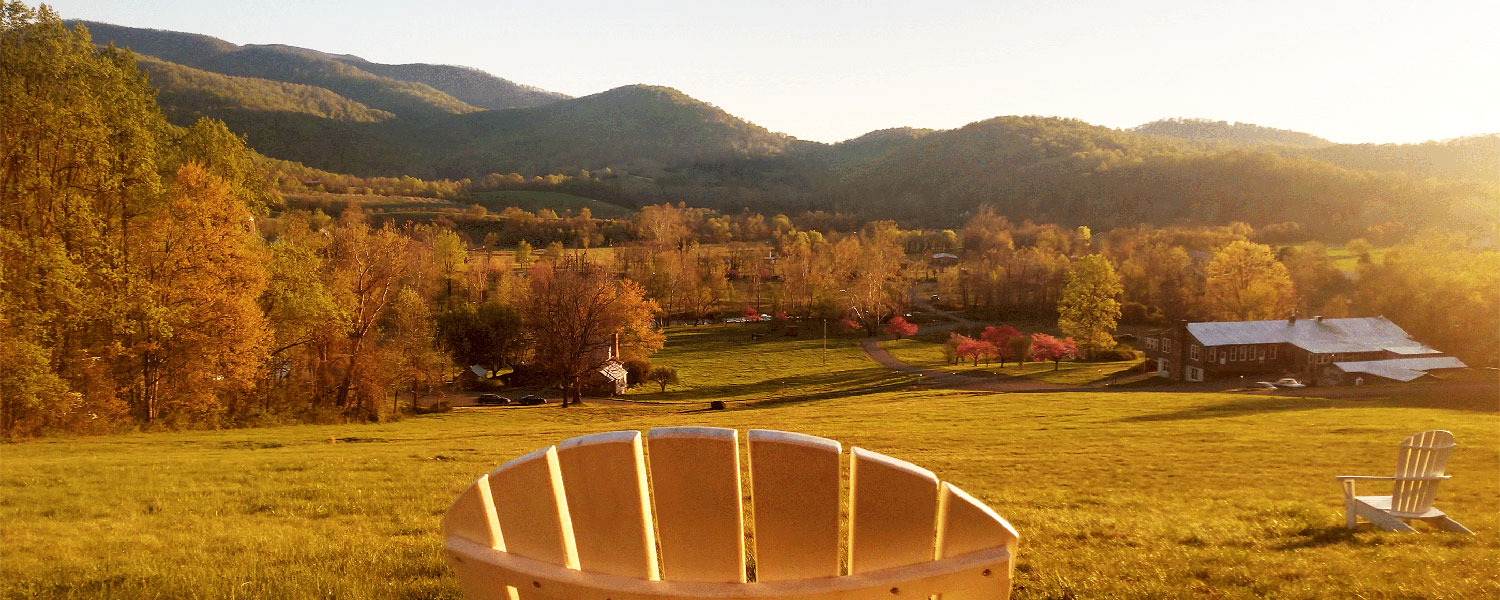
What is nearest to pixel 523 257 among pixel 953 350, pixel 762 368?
Result: pixel 762 368

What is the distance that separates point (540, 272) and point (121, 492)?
2262 inches

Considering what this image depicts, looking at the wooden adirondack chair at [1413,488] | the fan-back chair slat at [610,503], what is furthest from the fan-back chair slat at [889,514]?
the wooden adirondack chair at [1413,488]

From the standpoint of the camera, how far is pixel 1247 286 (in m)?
67.2

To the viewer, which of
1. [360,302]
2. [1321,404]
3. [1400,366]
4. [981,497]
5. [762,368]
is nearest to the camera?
[981,497]

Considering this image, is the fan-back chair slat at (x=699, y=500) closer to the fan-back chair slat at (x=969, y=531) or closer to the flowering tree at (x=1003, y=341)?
the fan-back chair slat at (x=969, y=531)

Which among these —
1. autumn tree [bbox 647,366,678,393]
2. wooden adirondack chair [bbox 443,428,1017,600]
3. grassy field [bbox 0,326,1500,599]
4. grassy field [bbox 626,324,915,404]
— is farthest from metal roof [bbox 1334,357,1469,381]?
wooden adirondack chair [bbox 443,428,1017,600]

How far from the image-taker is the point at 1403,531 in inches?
314

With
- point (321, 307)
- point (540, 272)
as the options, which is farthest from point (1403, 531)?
point (540, 272)

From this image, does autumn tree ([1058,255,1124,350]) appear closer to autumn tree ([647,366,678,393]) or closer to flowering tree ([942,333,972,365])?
flowering tree ([942,333,972,365])

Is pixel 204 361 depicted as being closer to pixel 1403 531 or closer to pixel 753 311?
pixel 1403 531

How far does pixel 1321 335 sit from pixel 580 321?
51.6 metres

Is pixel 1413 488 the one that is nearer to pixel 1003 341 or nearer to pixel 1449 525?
pixel 1449 525

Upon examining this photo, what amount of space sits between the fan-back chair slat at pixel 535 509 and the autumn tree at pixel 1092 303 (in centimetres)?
6522

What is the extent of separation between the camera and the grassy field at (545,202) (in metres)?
173
